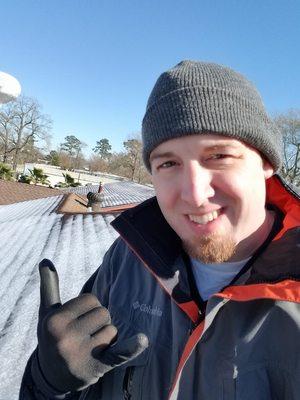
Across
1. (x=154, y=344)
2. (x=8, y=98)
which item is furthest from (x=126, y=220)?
(x=8, y=98)

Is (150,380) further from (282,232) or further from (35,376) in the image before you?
(282,232)

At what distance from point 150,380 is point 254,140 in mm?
1068

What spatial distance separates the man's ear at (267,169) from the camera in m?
1.67

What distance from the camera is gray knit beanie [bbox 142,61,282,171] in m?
1.51

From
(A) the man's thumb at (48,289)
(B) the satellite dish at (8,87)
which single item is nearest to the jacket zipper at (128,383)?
(A) the man's thumb at (48,289)

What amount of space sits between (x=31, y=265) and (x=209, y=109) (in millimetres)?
4165

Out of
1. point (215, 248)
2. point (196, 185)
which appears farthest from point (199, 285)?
point (196, 185)

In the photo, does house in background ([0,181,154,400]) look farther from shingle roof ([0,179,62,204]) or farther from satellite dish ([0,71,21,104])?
shingle roof ([0,179,62,204])

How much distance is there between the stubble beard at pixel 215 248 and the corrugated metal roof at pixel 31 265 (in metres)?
1.70

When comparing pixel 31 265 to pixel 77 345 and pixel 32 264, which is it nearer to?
pixel 32 264

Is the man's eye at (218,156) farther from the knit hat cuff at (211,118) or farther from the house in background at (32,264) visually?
the house in background at (32,264)

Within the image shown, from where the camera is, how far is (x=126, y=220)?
1881 millimetres

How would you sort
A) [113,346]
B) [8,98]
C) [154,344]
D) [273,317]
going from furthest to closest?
[8,98]
[154,344]
[113,346]
[273,317]

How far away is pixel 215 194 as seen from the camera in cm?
150
